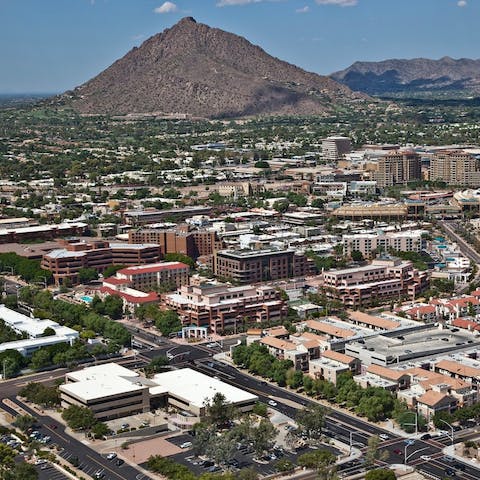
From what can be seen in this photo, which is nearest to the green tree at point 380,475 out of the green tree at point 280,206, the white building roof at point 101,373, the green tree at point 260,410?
the green tree at point 260,410

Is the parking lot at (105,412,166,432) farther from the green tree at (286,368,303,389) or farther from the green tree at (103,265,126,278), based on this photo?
the green tree at (103,265,126,278)

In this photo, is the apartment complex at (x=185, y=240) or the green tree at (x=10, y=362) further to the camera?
the apartment complex at (x=185, y=240)

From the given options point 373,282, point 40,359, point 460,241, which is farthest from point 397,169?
point 40,359

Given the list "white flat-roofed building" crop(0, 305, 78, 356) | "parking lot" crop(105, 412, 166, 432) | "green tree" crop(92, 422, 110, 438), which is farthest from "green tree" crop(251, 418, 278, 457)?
"white flat-roofed building" crop(0, 305, 78, 356)

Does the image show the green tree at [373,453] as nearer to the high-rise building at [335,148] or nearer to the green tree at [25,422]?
the green tree at [25,422]

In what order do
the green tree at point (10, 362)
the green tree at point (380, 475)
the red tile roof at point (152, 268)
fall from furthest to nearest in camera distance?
the red tile roof at point (152, 268)
the green tree at point (10, 362)
the green tree at point (380, 475)

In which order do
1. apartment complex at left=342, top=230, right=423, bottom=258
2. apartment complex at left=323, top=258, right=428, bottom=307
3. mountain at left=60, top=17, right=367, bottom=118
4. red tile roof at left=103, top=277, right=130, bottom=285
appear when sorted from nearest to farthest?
apartment complex at left=323, top=258, right=428, bottom=307
red tile roof at left=103, top=277, right=130, bottom=285
apartment complex at left=342, top=230, right=423, bottom=258
mountain at left=60, top=17, right=367, bottom=118
